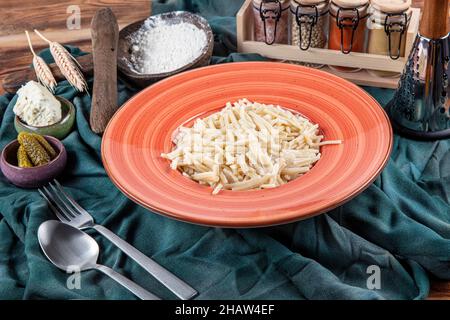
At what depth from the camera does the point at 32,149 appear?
1.74 meters

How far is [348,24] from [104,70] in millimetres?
728

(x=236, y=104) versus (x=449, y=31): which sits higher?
(x=449, y=31)

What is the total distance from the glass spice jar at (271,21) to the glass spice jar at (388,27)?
0.27 metres

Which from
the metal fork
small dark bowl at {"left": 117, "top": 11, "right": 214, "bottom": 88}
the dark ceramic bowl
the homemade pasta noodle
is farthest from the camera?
small dark bowl at {"left": 117, "top": 11, "right": 214, "bottom": 88}

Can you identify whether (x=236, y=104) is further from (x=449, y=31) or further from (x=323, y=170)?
(x=449, y=31)

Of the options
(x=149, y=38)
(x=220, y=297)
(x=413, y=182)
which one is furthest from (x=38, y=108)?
(x=413, y=182)

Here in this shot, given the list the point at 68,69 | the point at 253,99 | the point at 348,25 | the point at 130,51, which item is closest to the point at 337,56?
the point at 348,25

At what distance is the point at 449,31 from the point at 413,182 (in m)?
0.41

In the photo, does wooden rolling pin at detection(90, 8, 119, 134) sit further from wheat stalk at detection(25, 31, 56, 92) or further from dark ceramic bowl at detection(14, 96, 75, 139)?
wheat stalk at detection(25, 31, 56, 92)

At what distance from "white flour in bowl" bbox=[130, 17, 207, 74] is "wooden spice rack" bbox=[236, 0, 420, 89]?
0.15 metres

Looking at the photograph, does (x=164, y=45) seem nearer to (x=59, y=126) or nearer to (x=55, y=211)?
(x=59, y=126)

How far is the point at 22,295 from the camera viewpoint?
1468 mm

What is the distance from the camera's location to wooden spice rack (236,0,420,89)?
6.72ft

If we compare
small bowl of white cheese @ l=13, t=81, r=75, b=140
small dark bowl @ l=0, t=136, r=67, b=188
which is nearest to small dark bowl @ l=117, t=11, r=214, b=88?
small bowl of white cheese @ l=13, t=81, r=75, b=140
